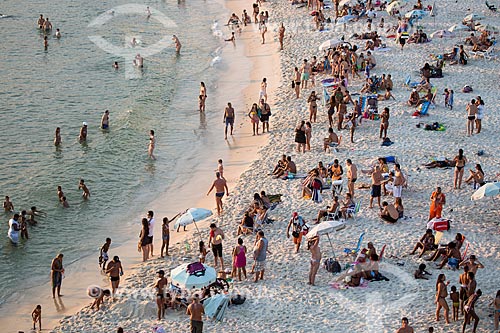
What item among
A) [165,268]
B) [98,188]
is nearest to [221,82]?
[98,188]

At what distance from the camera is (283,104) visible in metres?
28.3

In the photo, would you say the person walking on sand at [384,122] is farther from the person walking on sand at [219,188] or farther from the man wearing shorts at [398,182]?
the person walking on sand at [219,188]

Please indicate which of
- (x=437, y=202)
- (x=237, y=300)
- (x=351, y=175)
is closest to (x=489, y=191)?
(x=437, y=202)

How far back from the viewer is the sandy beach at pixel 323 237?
50.0 feet

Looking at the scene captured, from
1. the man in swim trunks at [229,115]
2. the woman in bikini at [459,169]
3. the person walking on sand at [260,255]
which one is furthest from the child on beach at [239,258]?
the man in swim trunks at [229,115]

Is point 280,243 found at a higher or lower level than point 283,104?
lower

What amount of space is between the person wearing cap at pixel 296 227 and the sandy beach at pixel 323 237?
0.21 meters

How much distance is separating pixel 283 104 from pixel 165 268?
11.9m

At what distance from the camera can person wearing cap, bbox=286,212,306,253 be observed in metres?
17.6

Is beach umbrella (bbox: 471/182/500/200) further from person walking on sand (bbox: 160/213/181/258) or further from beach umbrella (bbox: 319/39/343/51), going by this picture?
beach umbrella (bbox: 319/39/343/51)

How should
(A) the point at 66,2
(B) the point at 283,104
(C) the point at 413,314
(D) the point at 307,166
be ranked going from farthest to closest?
(A) the point at 66,2 < (B) the point at 283,104 < (D) the point at 307,166 < (C) the point at 413,314

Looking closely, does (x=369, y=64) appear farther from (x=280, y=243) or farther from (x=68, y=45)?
(x=68, y=45)

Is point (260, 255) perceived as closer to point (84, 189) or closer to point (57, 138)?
point (84, 189)

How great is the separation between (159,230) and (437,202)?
23.1 ft
